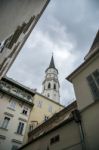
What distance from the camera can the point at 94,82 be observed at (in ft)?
25.0

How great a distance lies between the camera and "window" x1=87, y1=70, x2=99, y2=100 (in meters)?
7.15

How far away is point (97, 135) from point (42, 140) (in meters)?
6.25

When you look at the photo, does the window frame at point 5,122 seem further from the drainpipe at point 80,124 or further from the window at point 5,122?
the drainpipe at point 80,124

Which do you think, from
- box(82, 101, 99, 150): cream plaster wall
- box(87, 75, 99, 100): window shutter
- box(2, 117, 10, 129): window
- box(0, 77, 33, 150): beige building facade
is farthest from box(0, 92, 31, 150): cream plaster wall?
box(87, 75, 99, 100): window shutter

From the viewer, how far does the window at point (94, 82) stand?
7148 mm

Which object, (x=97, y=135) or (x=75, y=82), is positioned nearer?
(x=97, y=135)

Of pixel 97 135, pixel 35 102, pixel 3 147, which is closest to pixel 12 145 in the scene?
pixel 3 147

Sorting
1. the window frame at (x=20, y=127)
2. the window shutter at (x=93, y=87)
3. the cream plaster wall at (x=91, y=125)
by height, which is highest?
the window frame at (x=20, y=127)

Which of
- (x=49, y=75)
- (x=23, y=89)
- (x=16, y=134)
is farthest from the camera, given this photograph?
(x=49, y=75)

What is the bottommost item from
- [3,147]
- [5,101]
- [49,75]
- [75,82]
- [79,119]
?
[79,119]

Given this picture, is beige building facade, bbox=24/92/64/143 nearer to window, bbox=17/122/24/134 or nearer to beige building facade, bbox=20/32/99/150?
window, bbox=17/122/24/134

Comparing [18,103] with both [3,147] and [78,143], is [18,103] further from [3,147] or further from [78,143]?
[78,143]

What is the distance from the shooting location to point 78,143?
22.0 ft

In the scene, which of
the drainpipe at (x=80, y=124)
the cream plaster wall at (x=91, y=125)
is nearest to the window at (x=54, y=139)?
the drainpipe at (x=80, y=124)
